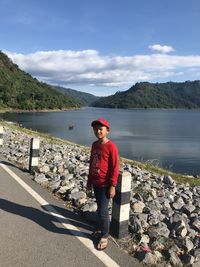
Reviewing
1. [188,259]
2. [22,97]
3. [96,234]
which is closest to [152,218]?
[96,234]

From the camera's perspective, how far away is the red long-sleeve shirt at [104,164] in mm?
5355

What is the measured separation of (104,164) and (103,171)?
11cm

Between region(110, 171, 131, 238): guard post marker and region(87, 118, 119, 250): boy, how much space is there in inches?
9.3

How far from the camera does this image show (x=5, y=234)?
18.4 ft

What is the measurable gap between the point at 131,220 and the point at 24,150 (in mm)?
9709

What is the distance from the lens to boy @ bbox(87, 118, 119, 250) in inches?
211

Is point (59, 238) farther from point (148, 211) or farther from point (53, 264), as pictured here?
point (148, 211)

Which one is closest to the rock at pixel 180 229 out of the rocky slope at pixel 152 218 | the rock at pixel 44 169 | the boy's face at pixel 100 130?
the rocky slope at pixel 152 218

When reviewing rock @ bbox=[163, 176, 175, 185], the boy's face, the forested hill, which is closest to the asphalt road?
the boy's face

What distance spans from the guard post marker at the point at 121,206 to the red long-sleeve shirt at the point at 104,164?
263 millimetres

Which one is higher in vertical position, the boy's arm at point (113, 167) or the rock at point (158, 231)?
the boy's arm at point (113, 167)

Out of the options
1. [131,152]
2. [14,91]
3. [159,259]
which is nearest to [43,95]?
[14,91]

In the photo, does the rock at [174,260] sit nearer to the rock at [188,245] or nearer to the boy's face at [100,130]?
the rock at [188,245]

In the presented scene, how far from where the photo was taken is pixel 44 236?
561 cm
